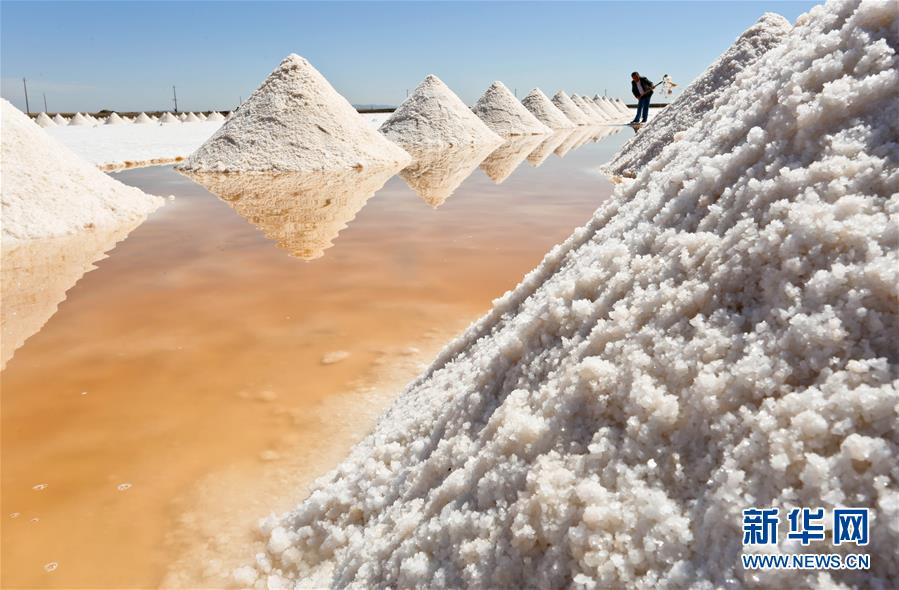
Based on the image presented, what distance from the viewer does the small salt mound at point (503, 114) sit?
20.2 m

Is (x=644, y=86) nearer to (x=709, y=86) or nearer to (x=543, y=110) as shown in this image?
(x=709, y=86)

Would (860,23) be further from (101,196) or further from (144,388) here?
(101,196)

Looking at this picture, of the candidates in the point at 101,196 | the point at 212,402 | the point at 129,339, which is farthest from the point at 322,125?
the point at 212,402

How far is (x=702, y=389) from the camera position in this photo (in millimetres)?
916

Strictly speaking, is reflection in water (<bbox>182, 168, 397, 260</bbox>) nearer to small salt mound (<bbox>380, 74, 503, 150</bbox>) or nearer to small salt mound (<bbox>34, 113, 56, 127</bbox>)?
small salt mound (<bbox>380, 74, 503, 150</bbox>)

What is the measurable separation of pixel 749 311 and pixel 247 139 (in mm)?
10527

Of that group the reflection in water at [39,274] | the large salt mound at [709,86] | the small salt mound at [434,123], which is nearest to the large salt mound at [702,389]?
the reflection in water at [39,274]

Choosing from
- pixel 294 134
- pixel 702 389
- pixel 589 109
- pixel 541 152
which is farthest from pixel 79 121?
pixel 702 389

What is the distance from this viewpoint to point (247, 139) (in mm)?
10242

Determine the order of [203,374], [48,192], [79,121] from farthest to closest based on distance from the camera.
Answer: [79,121] < [48,192] < [203,374]

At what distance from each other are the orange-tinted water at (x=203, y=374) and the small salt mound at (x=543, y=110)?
21.1 metres

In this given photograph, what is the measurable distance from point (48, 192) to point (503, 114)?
55.4ft

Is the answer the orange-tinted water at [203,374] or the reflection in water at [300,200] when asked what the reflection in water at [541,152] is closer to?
the reflection in water at [300,200]

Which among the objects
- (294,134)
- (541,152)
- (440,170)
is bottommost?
(440,170)
